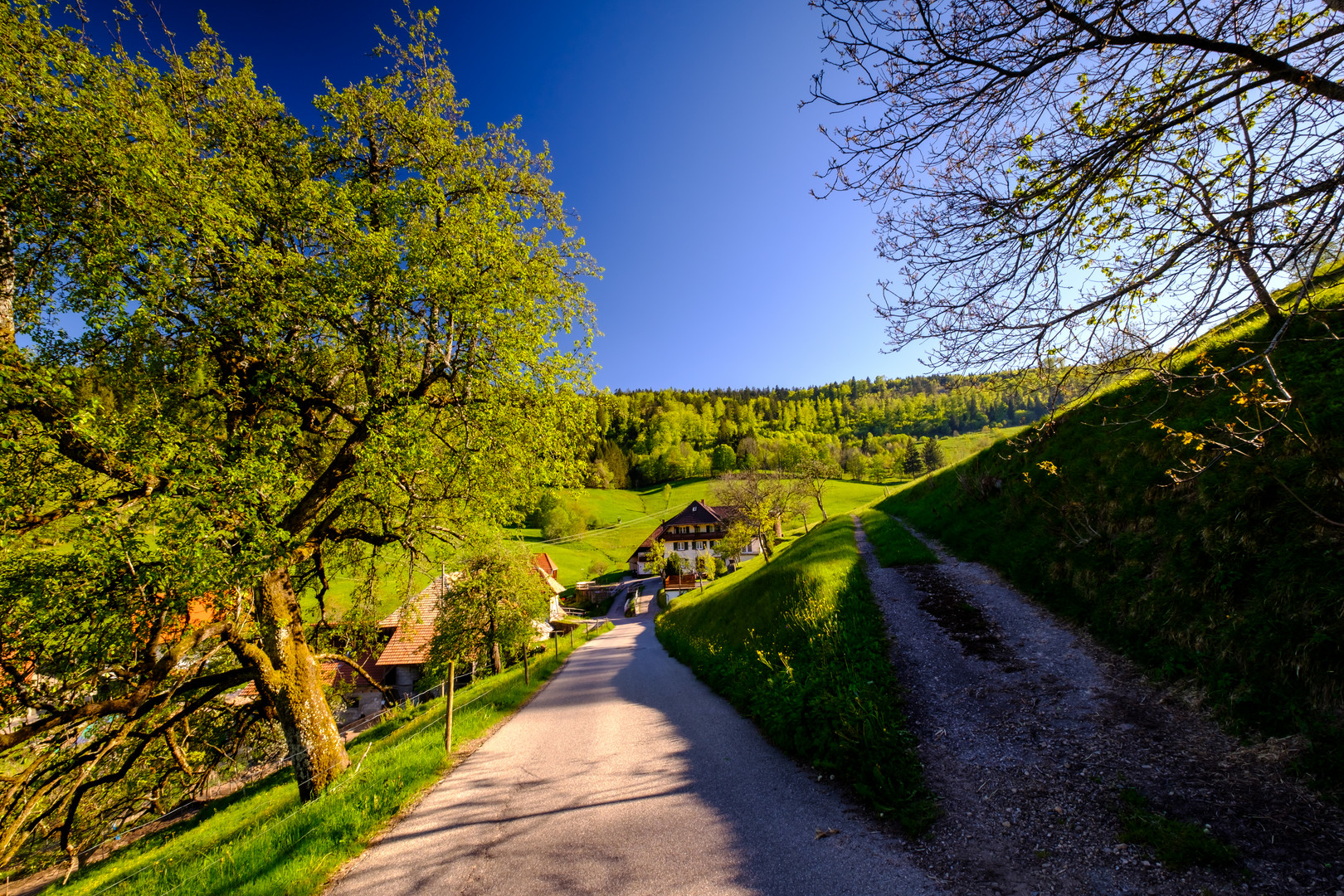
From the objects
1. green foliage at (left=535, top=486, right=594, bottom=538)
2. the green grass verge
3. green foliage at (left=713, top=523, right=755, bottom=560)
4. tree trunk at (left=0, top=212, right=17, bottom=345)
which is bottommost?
the green grass verge

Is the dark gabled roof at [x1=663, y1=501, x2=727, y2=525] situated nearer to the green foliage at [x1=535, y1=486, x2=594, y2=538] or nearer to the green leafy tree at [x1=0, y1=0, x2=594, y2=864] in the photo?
the green foliage at [x1=535, y1=486, x2=594, y2=538]

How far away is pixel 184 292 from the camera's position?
23.4 ft

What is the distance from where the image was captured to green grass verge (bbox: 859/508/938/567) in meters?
15.5

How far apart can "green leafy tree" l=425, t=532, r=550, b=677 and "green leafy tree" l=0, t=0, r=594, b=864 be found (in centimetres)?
657

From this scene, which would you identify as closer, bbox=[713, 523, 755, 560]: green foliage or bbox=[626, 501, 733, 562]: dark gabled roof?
bbox=[713, 523, 755, 560]: green foliage

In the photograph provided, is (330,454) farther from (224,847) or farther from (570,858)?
(570,858)

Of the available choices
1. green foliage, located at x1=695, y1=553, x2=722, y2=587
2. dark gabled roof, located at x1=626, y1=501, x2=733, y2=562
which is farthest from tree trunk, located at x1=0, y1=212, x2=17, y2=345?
dark gabled roof, located at x1=626, y1=501, x2=733, y2=562

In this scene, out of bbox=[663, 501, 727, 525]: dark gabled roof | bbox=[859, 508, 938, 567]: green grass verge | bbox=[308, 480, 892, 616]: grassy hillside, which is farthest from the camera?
bbox=[663, 501, 727, 525]: dark gabled roof

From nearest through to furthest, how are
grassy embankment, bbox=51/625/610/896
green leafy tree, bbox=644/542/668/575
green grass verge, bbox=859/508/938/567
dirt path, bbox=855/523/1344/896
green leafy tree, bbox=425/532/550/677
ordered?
1. dirt path, bbox=855/523/1344/896
2. grassy embankment, bbox=51/625/610/896
3. green grass verge, bbox=859/508/938/567
4. green leafy tree, bbox=425/532/550/677
5. green leafy tree, bbox=644/542/668/575

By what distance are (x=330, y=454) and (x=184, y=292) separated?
15.3 ft

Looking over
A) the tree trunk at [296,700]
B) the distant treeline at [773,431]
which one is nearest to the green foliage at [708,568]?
the distant treeline at [773,431]

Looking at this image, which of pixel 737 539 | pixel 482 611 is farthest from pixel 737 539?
pixel 482 611

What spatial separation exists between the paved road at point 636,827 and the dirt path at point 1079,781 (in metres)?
1.10

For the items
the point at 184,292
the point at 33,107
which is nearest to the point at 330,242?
the point at 184,292
